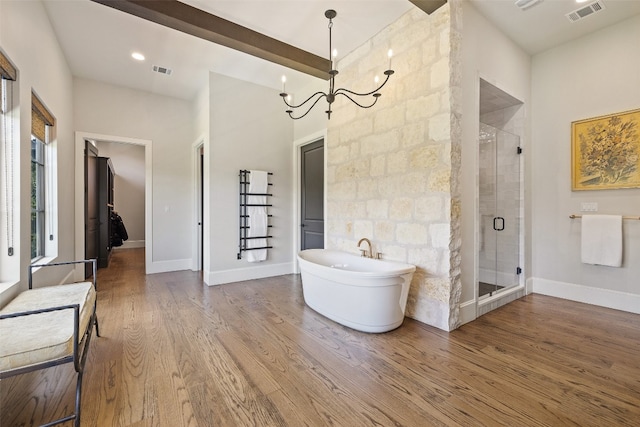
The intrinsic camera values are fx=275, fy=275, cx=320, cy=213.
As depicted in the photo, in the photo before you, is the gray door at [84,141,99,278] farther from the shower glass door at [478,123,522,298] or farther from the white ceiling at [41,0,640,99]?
the shower glass door at [478,123,522,298]

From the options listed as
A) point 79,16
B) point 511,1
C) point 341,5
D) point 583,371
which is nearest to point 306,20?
point 341,5

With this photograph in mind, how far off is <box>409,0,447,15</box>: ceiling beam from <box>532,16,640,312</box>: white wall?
6.73 feet

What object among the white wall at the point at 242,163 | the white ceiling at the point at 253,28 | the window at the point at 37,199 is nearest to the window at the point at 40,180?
the window at the point at 37,199

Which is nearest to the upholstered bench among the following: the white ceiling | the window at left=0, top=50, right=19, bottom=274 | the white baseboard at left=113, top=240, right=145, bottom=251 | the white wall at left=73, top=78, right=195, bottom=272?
the window at left=0, top=50, right=19, bottom=274

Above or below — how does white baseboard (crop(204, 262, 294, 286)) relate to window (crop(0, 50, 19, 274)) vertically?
below

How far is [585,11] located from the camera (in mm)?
2758

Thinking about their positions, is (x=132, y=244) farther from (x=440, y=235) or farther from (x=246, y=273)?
(x=440, y=235)

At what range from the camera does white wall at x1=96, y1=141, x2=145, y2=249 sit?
7.87m

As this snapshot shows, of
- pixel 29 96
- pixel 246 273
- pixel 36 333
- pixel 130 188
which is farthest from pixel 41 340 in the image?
pixel 130 188

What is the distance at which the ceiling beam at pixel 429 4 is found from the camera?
241 centimetres

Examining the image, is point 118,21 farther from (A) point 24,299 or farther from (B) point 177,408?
(B) point 177,408

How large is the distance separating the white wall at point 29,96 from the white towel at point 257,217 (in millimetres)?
2278

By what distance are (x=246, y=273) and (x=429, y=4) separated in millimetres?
3931

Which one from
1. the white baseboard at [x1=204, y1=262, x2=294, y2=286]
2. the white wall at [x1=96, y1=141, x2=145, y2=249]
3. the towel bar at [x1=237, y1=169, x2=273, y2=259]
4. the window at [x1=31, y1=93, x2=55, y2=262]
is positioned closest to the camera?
the window at [x1=31, y1=93, x2=55, y2=262]
